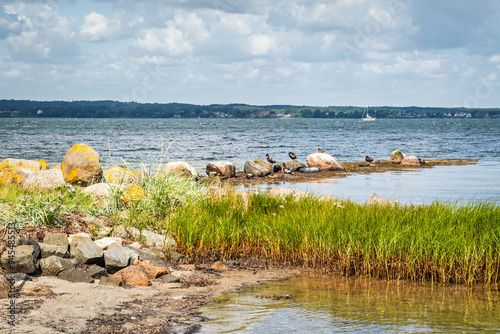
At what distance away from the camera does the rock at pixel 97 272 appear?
728 cm

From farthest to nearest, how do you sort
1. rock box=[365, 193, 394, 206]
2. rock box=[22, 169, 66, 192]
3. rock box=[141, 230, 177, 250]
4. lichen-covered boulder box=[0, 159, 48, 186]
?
lichen-covered boulder box=[0, 159, 48, 186], rock box=[22, 169, 66, 192], rock box=[365, 193, 394, 206], rock box=[141, 230, 177, 250]

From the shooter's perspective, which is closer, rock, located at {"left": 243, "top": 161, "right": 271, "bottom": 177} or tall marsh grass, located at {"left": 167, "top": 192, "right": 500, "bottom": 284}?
tall marsh grass, located at {"left": 167, "top": 192, "right": 500, "bottom": 284}

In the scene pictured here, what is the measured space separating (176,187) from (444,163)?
27480mm

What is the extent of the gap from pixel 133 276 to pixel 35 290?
137cm

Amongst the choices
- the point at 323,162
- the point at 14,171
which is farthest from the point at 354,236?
the point at 323,162

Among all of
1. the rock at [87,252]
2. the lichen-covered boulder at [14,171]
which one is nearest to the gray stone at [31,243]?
the rock at [87,252]

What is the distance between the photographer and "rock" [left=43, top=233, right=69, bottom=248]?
26.3 feet

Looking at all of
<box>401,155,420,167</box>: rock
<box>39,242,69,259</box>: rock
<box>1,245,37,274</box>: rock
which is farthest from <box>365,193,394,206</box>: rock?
<box>401,155,420,167</box>: rock

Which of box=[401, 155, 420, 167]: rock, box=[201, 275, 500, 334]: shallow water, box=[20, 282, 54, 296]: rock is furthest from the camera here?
box=[401, 155, 420, 167]: rock

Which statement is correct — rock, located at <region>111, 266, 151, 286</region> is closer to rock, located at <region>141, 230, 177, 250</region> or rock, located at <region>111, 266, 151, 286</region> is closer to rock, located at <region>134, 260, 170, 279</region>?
rock, located at <region>134, 260, 170, 279</region>

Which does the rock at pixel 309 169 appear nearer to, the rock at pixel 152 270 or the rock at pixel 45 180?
the rock at pixel 45 180

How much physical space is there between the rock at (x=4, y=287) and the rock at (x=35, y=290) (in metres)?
0.17

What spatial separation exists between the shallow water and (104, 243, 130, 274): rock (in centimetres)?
176

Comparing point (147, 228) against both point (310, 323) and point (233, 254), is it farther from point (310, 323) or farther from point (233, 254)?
point (310, 323)
